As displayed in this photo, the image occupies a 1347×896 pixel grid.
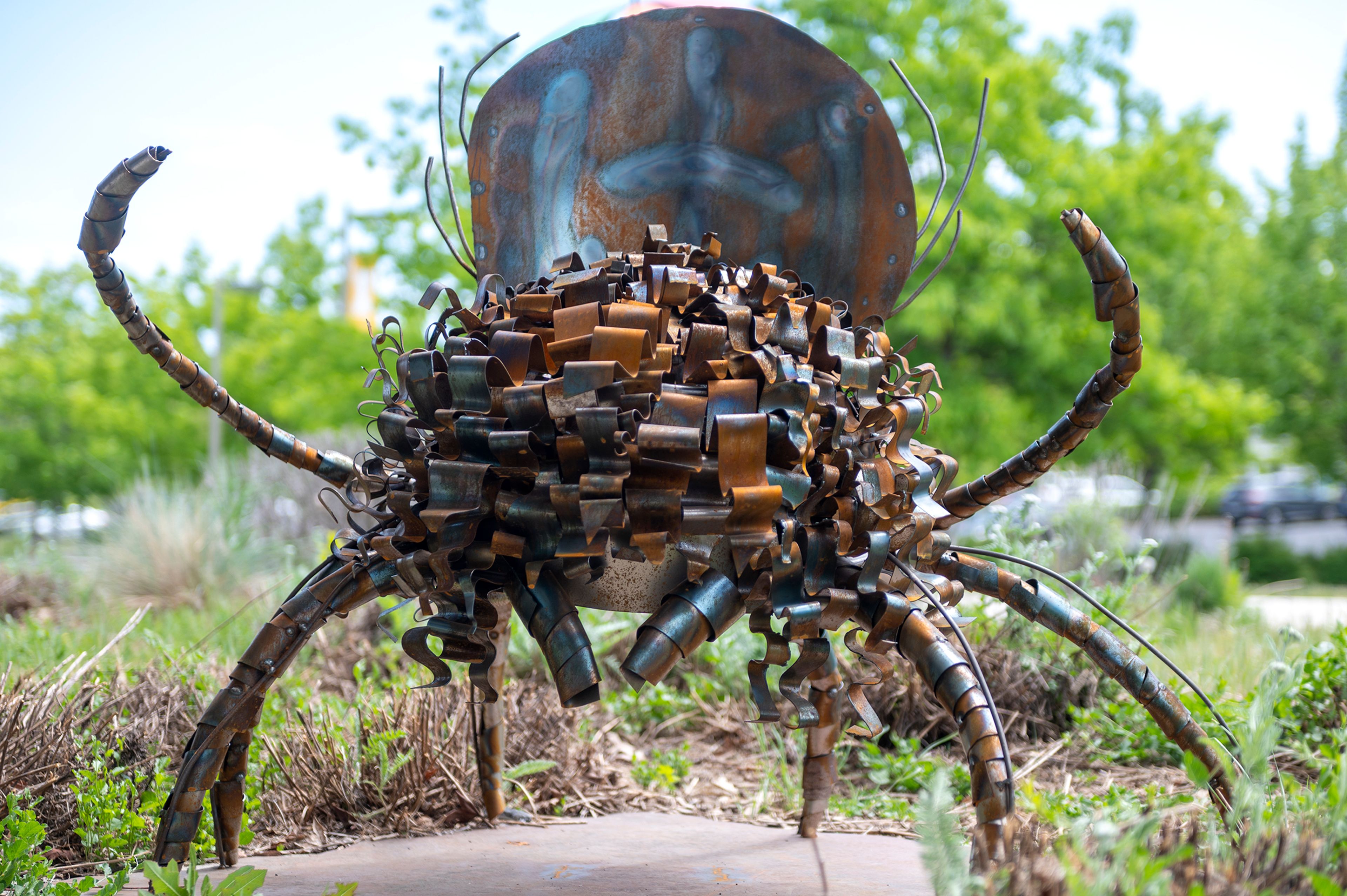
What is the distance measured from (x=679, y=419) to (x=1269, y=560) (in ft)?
47.4

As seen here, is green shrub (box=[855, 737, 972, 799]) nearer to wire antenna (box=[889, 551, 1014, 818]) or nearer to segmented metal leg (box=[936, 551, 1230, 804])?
segmented metal leg (box=[936, 551, 1230, 804])

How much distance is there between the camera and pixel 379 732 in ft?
9.71

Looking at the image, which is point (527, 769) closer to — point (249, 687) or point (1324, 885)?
point (249, 687)

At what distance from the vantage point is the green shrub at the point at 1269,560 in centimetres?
1312

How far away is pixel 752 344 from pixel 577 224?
803mm

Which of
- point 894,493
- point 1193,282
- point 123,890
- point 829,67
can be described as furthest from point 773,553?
point 1193,282

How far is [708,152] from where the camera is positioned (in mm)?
2207

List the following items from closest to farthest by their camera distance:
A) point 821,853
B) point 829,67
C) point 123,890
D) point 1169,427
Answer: point 123,890 < point 829,67 < point 821,853 < point 1169,427

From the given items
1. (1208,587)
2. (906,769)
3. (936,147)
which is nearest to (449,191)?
(936,147)

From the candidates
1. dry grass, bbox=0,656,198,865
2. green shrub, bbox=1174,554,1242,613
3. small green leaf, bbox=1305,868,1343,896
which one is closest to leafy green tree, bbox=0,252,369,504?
green shrub, bbox=1174,554,1242,613

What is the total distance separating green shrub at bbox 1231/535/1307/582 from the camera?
1312cm

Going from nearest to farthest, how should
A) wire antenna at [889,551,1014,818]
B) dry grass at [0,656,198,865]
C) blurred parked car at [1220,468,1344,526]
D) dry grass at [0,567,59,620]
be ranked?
1. wire antenna at [889,551,1014,818]
2. dry grass at [0,656,198,865]
3. dry grass at [0,567,59,620]
4. blurred parked car at [1220,468,1344,526]

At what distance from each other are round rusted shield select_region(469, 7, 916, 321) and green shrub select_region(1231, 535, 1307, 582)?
12.7 metres

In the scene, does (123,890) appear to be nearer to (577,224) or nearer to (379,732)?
(379,732)
